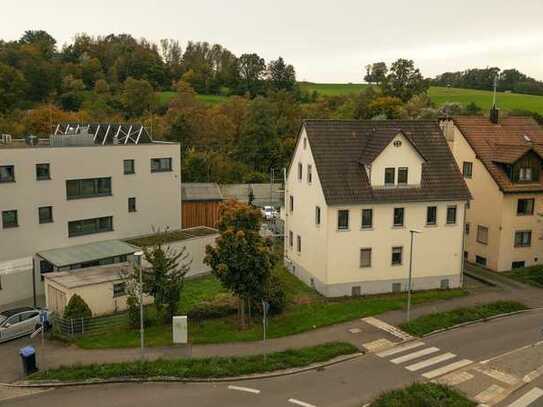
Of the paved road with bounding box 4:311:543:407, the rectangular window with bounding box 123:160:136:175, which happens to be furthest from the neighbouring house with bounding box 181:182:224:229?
the paved road with bounding box 4:311:543:407

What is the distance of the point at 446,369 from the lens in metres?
24.1

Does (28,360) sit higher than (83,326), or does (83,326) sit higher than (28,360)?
(28,360)

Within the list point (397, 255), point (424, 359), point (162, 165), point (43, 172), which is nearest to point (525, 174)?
point (397, 255)

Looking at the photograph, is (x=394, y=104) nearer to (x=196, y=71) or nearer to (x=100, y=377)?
(x=196, y=71)

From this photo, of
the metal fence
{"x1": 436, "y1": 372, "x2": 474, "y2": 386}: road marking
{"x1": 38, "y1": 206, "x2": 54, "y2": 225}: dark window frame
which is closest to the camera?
{"x1": 436, "y1": 372, "x2": 474, "y2": 386}: road marking

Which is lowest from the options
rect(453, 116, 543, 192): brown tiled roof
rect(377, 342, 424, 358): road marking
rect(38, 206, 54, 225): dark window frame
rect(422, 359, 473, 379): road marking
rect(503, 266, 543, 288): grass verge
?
rect(377, 342, 424, 358): road marking

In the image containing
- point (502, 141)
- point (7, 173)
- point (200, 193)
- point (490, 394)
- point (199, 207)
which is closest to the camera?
point (490, 394)

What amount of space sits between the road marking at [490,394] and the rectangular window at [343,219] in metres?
13.1

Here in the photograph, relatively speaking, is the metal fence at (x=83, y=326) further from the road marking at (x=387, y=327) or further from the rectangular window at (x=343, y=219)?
the rectangular window at (x=343, y=219)

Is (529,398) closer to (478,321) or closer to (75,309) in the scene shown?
(478,321)

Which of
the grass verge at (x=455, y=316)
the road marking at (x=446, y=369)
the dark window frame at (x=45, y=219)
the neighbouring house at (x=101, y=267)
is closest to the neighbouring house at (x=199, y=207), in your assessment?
the neighbouring house at (x=101, y=267)

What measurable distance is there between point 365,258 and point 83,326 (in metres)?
16.6

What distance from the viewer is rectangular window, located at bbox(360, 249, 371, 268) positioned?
33656 mm

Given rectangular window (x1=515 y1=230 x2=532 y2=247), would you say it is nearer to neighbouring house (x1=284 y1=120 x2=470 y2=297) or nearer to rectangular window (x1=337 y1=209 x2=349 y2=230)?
neighbouring house (x1=284 y1=120 x2=470 y2=297)
